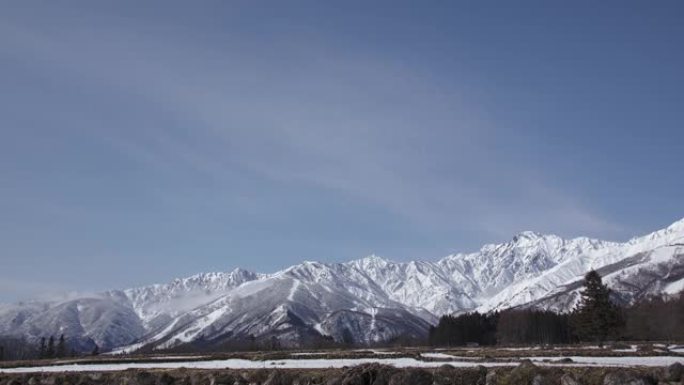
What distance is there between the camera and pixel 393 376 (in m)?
30.0

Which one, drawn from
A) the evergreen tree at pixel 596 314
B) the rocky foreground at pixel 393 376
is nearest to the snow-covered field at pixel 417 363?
the rocky foreground at pixel 393 376

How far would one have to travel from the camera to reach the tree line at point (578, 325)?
351 ft

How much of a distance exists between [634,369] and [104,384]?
98.1ft

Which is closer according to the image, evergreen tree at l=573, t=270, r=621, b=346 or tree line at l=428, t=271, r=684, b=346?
evergreen tree at l=573, t=270, r=621, b=346

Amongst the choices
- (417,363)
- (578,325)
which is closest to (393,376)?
(417,363)

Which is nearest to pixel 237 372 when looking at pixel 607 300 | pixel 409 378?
pixel 409 378

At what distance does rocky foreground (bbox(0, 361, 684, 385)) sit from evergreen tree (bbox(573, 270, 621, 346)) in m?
83.1

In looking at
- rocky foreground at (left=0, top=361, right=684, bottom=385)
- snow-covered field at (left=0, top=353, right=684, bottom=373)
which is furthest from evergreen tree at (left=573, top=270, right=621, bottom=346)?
rocky foreground at (left=0, top=361, right=684, bottom=385)

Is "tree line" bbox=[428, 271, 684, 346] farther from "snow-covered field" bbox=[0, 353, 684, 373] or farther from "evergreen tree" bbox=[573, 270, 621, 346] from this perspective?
"snow-covered field" bbox=[0, 353, 684, 373]

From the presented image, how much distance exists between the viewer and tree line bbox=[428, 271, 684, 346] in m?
107

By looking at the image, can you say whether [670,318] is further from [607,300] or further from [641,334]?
[607,300]

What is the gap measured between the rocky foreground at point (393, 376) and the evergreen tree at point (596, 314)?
83115 millimetres

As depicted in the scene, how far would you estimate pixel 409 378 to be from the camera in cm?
2961

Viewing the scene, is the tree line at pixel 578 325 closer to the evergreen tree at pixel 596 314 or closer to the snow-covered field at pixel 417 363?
the evergreen tree at pixel 596 314
